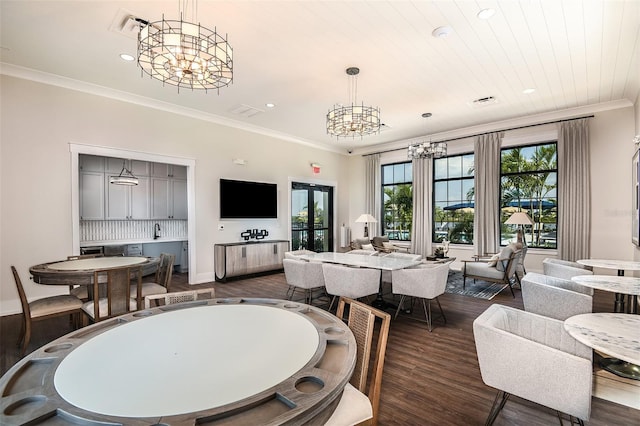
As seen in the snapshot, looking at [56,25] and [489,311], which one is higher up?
[56,25]

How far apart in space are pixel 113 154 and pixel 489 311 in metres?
5.71

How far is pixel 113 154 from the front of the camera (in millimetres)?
5023

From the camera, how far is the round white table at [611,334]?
1400 mm

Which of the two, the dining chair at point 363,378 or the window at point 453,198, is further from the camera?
the window at point 453,198

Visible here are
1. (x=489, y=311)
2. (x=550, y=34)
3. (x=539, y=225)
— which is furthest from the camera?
(x=539, y=225)

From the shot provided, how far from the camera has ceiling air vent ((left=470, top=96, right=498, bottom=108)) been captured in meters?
5.41

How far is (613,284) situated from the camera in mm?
2635

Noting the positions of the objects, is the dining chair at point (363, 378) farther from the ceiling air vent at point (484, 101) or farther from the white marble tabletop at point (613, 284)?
the ceiling air vent at point (484, 101)

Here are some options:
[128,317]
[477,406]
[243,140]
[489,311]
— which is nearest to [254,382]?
[128,317]

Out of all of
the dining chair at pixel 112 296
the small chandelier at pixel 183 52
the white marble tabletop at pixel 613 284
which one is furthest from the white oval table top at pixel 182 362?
the white marble tabletop at pixel 613 284

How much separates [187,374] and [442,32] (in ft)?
12.9

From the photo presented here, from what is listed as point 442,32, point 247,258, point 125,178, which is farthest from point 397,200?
point 125,178

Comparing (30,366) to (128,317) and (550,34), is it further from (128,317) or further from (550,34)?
(550,34)

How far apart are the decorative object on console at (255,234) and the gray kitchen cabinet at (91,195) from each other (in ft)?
9.49
